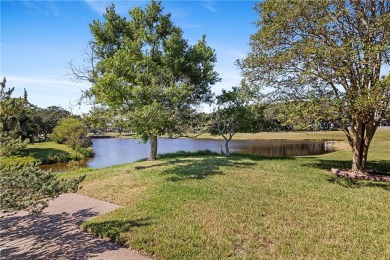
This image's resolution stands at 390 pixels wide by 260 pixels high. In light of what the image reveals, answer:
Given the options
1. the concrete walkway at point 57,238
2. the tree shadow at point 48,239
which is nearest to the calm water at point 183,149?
the concrete walkway at point 57,238

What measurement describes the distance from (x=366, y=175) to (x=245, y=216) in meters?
9.20

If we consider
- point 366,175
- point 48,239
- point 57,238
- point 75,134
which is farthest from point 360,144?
point 75,134

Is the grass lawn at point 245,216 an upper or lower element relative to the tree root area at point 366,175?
lower

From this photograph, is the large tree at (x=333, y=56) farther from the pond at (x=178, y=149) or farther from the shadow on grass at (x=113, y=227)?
the pond at (x=178, y=149)

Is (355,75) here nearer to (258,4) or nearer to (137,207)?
(258,4)

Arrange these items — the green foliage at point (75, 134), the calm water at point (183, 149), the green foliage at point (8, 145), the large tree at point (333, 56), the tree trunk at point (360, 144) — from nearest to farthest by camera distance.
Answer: the green foliage at point (8, 145), the large tree at point (333, 56), the tree trunk at point (360, 144), the calm water at point (183, 149), the green foliage at point (75, 134)

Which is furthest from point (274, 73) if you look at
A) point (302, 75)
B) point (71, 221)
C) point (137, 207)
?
point (71, 221)

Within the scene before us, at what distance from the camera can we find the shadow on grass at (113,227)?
748cm

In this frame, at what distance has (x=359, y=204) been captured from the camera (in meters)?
9.66

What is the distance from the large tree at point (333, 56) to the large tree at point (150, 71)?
15.0 feet

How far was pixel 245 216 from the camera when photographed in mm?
8391

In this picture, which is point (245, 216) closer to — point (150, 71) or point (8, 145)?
point (8, 145)

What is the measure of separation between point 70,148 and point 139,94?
129ft

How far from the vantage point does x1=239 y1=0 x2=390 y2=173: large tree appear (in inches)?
467
